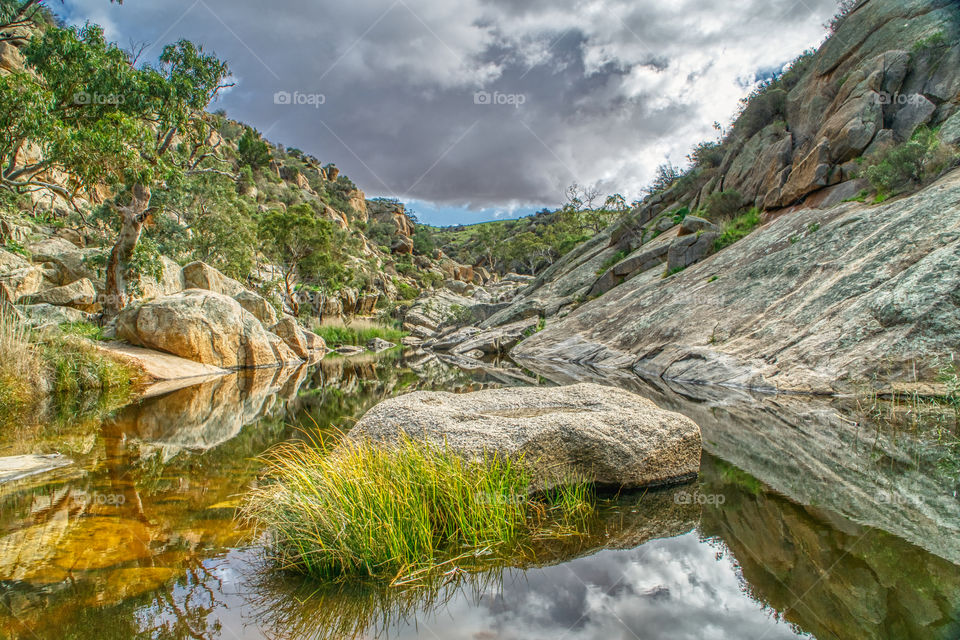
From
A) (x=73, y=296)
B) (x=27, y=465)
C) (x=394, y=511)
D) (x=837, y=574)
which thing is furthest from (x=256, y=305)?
(x=837, y=574)

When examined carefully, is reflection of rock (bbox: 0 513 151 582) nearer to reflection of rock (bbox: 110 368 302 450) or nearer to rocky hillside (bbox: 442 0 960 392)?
reflection of rock (bbox: 110 368 302 450)

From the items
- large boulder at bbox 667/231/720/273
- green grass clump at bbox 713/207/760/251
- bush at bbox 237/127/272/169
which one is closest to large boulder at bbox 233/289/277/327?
large boulder at bbox 667/231/720/273

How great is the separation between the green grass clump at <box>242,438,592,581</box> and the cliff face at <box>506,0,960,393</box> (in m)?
9.50

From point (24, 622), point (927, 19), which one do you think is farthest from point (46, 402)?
point (927, 19)

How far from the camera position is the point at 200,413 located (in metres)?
11.4

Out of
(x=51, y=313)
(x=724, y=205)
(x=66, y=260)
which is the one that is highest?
(x=66, y=260)

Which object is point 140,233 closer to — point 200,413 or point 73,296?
point 73,296

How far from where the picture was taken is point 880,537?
13.6 ft

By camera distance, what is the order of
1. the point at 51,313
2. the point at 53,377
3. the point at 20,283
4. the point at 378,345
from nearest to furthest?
the point at 53,377 < the point at 51,313 < the point at 20,283 < the point at 378,345

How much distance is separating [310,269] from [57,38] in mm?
30798

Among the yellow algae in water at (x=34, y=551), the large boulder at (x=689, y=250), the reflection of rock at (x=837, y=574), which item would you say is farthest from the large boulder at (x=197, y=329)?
the large boulder at (x=689, y=250)

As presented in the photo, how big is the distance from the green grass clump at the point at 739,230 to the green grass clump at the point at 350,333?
96.6 ft

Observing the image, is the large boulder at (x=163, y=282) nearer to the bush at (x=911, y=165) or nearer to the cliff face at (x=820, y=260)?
the cliff face at (x=820, y=260)

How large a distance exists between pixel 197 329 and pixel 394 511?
763 inches
